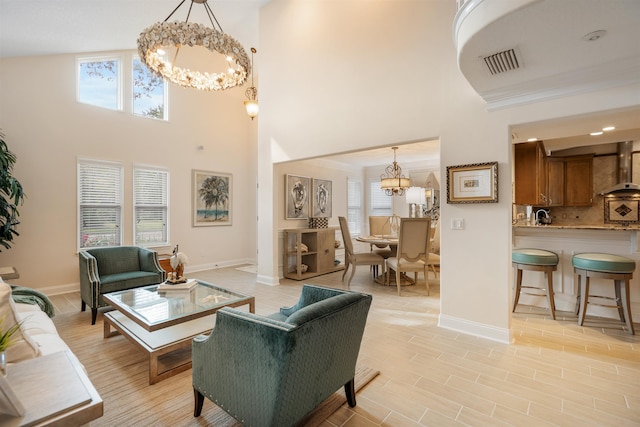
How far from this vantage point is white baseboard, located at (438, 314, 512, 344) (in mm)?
2941

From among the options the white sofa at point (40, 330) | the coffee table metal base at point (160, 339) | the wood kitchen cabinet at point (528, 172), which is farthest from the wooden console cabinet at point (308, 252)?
the white sofa at point (40, 330)

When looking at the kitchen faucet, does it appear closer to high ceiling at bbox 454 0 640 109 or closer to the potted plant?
high ceiling at bbox 454 0 640 109

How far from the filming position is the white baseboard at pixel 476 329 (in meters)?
2.94

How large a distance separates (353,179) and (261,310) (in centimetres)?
505

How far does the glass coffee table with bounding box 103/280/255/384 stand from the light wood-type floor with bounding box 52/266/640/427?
2.40 ft

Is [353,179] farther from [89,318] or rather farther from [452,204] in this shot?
[89,318]

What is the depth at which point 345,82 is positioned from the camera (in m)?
4.29

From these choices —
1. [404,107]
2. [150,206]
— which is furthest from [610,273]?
[150,206]

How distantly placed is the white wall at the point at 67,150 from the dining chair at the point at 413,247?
166 inches

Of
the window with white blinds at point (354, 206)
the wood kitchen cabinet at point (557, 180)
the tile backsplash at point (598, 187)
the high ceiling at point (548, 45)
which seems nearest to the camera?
the high ceiling at point (548, 45)

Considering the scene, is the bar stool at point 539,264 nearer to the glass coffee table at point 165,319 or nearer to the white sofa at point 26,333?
the glass coffee table at point 165,319

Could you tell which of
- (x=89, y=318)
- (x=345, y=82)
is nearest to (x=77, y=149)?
(x=89, y=318)

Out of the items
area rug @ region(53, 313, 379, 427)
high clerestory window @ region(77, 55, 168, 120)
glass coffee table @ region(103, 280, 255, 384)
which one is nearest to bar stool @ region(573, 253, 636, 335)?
area rug @ region(53, 313, 379, 427)

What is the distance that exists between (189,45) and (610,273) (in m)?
4.71
